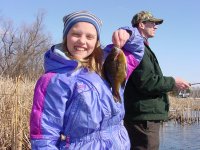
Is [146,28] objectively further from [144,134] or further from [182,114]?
[182,114]

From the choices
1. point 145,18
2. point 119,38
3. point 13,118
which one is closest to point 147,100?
point 145,18

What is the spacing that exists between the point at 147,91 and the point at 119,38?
131 cm

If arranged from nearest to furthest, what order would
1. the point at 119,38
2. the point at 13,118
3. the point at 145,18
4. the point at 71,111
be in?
the point at 71,111, the point at 119,38, the point at 145,18, the point at 13,118

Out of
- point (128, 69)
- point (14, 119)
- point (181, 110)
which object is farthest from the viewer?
point (181, 110)

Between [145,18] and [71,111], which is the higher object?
[145,18]

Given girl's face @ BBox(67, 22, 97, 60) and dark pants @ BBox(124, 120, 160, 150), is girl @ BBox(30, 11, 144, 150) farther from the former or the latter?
→ dark pants @ BBox(124, 120, 160, 150)

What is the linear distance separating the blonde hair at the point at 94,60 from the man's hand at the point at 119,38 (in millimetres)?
123

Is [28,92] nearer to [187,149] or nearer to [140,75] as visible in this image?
[140,75]

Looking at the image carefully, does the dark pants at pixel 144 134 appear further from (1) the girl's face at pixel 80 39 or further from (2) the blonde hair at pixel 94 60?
(1) the girl's face at pixel 80 39

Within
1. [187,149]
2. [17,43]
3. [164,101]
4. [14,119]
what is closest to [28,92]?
[14,119]

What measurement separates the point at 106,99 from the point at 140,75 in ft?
4.76

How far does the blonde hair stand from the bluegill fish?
0.05 meters

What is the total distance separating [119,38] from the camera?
2855 millimetres

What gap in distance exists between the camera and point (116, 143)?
104 inches
